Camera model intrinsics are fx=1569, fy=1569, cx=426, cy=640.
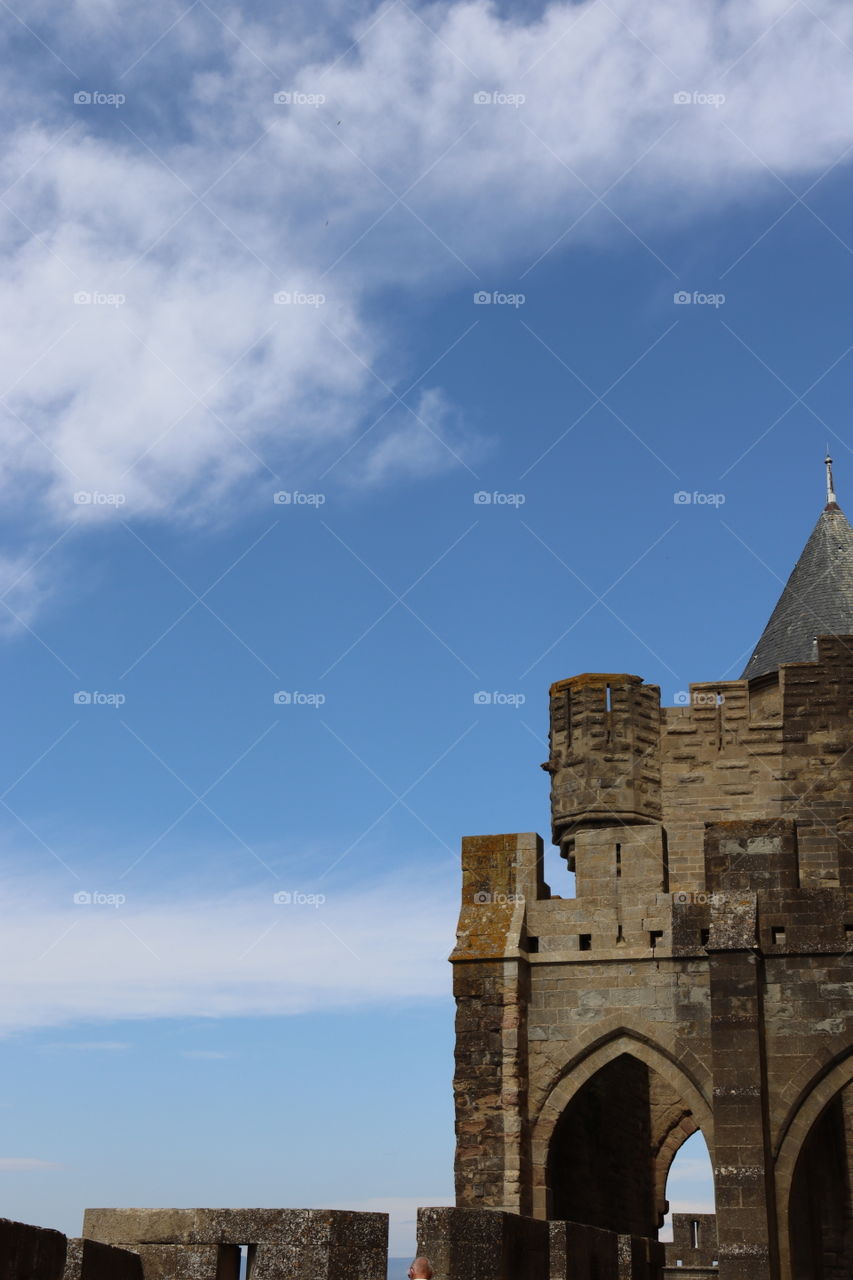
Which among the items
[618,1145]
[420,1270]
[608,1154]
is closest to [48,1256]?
[420,1270]

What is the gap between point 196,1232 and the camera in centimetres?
762

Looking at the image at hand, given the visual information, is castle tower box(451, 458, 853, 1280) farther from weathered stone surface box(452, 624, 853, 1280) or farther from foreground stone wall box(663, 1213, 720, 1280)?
foreground stone wall box(663, 1213, 720, 1280)

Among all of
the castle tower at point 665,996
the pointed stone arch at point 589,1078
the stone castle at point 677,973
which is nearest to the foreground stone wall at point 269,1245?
the stone castle at point 677,973

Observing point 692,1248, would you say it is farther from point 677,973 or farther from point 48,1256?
point 48,1256

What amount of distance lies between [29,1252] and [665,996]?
11256 mm

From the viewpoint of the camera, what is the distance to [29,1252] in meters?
5.91

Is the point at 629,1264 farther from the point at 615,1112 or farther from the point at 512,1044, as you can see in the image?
the point at 615,1112

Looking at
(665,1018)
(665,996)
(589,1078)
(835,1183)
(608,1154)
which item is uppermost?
(665,996)

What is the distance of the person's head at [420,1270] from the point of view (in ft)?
25.6

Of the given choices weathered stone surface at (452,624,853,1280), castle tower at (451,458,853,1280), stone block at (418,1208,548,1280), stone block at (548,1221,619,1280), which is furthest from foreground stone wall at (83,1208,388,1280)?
castle tower at (451,458,853,1280)

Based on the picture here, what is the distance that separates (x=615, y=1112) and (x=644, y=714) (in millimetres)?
4961

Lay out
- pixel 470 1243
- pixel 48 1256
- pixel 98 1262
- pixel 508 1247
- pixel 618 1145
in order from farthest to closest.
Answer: pixel 618 1145 → pixel 508 1247 → pixel 470 1243 → pixel 98 1262 → pixel 48 1256

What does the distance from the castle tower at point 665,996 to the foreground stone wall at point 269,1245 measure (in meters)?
8.70

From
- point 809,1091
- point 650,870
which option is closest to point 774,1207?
point 809,1091
